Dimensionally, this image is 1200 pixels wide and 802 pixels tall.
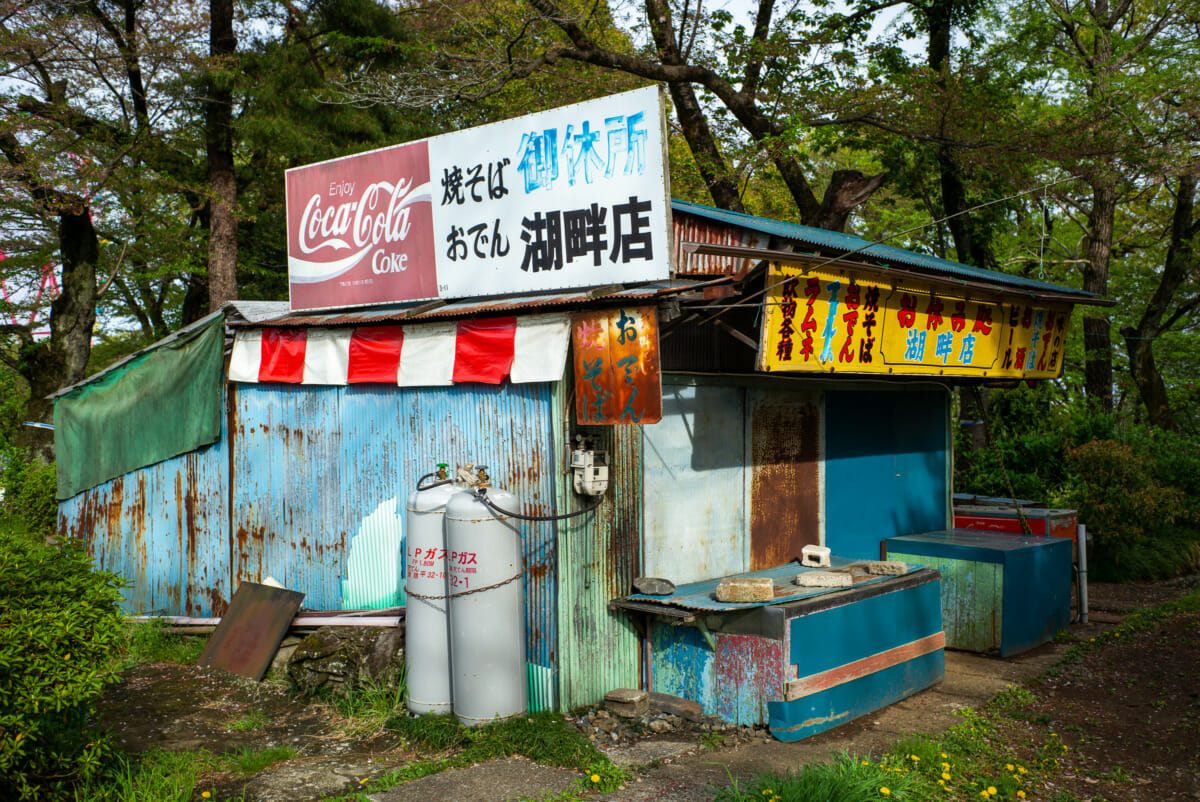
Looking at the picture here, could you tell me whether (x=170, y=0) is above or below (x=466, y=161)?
above

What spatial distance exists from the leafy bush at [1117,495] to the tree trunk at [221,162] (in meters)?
16.6

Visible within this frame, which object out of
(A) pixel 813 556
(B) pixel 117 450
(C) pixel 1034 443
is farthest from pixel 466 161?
(C) pixel 1034 443

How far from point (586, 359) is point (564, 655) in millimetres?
2478

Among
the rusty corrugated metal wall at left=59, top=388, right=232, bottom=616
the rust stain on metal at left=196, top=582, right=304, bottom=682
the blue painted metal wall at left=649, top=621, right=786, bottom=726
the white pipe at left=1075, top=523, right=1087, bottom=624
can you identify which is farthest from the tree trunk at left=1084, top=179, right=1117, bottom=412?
the rusty corrugated metal wall at left=59, top=388, right=232, bottom=616

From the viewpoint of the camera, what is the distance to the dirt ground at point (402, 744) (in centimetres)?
631

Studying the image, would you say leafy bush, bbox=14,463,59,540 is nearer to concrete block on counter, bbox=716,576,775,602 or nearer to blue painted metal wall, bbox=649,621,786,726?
blue painted metal wall, bbox=649,621,786,726

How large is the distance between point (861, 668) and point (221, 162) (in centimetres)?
1669

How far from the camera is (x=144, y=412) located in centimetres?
1095

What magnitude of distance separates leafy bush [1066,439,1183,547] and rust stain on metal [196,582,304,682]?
1258 centimetres

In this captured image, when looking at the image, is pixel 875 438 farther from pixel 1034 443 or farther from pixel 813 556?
pixel 1034 443

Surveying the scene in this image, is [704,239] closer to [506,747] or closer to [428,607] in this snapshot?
[428,607]

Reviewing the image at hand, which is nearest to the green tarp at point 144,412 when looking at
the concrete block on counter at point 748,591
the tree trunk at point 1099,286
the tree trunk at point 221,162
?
the tree trunk at point 221,162

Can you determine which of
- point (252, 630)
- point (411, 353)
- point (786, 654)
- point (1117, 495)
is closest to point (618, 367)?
point (411, 353)

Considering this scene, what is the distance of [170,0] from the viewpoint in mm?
18500
